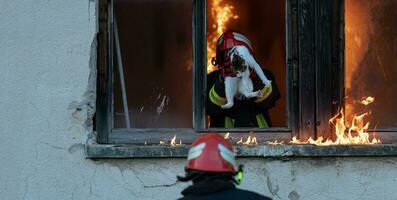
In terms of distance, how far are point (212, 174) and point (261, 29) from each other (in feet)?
9.85

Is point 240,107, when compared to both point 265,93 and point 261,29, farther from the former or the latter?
point 261,29

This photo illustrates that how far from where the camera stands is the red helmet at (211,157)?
396cm

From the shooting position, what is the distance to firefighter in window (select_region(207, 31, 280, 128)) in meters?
6.40

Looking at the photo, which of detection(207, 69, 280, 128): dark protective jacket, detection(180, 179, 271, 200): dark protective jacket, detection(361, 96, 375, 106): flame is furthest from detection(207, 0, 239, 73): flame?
detection(180, 179, 271, 200): dark protective jacket

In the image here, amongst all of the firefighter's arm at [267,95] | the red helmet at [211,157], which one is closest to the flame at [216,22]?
the firefighter's arm at [267,95]

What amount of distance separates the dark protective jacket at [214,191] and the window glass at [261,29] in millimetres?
2485

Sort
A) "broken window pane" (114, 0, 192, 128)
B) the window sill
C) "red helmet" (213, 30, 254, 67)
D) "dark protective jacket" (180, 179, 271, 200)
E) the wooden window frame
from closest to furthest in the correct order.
A: "dark protective jacket" (180, 179, 271, 200) < the window sill < the wooden window frame < "broken window pane" (114, 0, 192, 128) < "red helmet" (213, 30, 254, 67)

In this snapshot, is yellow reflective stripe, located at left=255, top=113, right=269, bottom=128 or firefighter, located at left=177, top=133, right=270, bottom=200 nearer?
firefighter, located at left=177, top=133, right=270, bottom=200

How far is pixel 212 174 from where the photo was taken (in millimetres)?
3959

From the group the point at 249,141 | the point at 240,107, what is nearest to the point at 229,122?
the point at 240,107

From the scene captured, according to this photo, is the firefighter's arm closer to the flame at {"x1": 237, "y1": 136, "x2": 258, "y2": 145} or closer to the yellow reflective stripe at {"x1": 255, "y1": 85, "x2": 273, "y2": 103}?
the yellow reflective stripe at {"x1": 255, "y1": 85, "x2": 273, "y2": 103}

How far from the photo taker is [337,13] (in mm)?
6348

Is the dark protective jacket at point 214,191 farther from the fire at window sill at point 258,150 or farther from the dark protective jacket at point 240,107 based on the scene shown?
the dark protective jacket at point 240,107

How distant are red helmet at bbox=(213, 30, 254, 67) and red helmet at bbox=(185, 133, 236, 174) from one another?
2.47 meters
